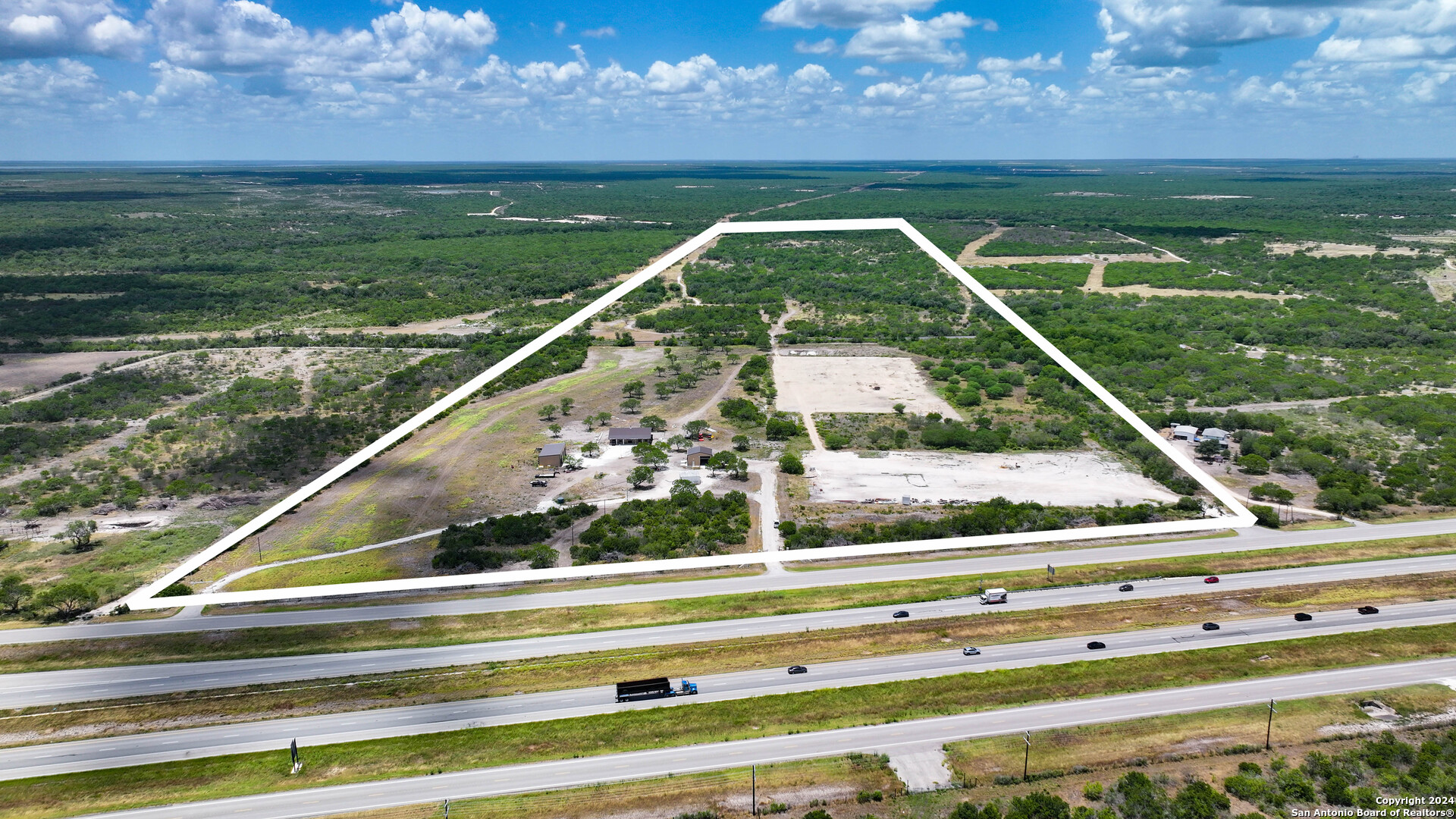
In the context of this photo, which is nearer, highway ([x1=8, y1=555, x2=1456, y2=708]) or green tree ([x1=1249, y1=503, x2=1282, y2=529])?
highway ([x1=8, y1=555, x2=1456, y2=708])

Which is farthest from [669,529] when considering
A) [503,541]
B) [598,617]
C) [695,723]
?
[695,723]

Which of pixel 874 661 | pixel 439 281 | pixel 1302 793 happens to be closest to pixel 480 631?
pixel 874 661

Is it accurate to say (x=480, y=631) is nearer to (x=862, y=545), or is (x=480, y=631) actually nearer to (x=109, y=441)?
(x=862, y=545)

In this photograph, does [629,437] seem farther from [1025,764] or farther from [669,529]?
[1025,764]

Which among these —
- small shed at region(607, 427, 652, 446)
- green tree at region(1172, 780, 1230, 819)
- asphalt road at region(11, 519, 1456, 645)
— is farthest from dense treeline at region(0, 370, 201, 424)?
green tree at region(1172, 780, 1230, 819)

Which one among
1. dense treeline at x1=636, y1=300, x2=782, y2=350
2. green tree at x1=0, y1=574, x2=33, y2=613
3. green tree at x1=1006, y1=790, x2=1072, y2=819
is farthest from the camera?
dense treeline at x1=636, y1=300, x2=782, y2=350

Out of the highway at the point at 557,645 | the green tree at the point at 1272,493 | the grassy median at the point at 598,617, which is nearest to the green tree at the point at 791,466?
the grassy median at the point at 598,617

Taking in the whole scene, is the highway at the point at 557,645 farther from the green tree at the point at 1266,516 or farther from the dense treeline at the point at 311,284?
the dense treeline at the point at 311,284

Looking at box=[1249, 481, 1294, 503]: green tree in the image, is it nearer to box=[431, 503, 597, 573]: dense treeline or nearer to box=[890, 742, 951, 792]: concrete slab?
box=[890, 742, 951, 792]: concrete slab
